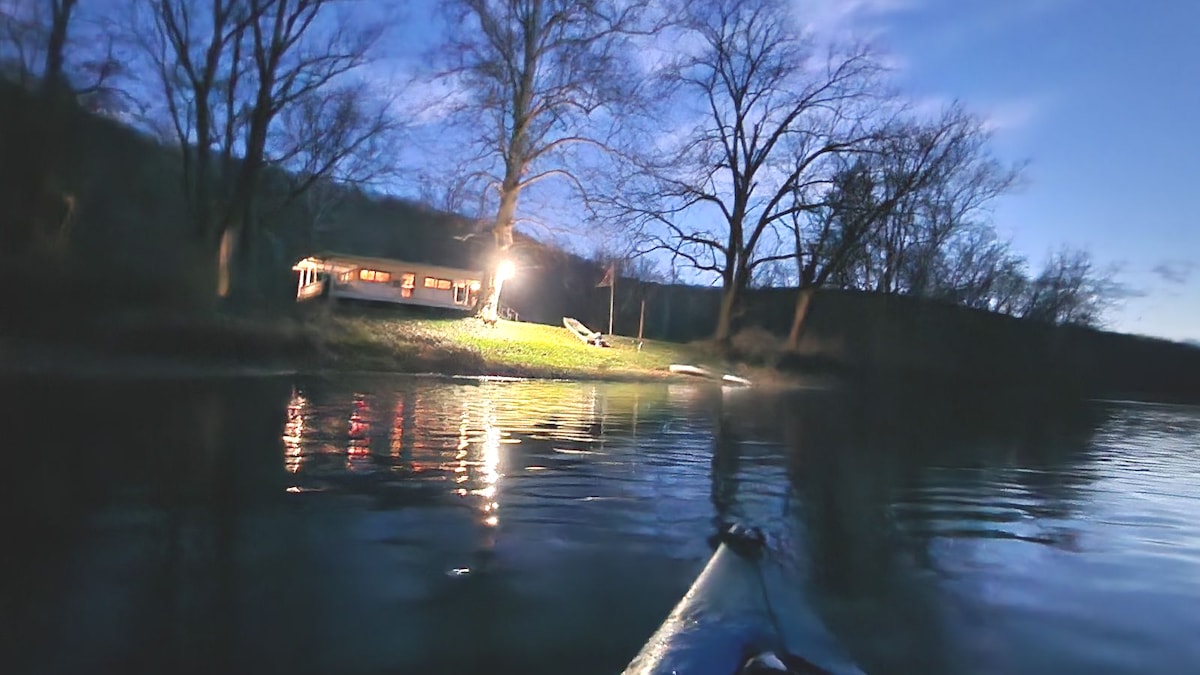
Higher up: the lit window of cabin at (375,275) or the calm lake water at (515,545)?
the lit window of cabin at (375,275)

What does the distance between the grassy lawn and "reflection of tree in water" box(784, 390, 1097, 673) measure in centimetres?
1177

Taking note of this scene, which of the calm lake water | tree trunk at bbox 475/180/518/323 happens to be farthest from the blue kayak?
tree trunk at bbox 475/180/518/323

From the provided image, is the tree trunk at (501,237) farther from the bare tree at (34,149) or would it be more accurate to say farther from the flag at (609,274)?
the bare tree at (34,149)

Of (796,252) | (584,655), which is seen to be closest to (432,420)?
(584,655)

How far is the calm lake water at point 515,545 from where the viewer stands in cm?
340

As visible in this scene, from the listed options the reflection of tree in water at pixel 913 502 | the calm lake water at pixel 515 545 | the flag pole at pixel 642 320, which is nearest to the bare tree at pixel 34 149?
the calm lake water at pixel 515 545

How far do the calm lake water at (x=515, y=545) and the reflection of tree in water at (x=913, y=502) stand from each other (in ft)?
0.12

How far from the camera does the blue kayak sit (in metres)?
2.82

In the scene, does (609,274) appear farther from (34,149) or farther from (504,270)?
(34,149)

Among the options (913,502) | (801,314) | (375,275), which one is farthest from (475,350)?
(913,502)

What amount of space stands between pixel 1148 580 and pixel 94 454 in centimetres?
805

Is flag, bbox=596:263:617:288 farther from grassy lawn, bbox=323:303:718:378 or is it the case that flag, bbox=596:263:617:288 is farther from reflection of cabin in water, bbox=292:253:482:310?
reflection of cabin in water, bbox=292:253:482:310

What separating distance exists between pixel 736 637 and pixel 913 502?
477 centimetres

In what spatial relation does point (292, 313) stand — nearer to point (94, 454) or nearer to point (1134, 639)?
point (94, 454)
